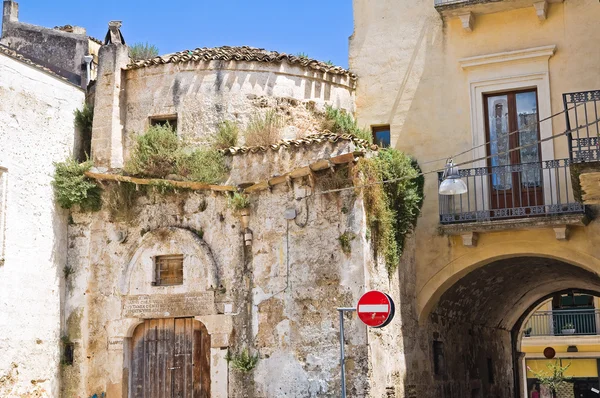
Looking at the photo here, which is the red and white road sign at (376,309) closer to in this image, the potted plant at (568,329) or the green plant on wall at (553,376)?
the potted plant at (568,329)

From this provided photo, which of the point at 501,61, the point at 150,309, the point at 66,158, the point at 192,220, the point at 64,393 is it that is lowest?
the point at 64,393

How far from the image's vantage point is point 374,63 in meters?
17.4

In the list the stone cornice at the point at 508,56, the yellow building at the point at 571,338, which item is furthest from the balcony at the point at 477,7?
the yellow building at the point at 571,338

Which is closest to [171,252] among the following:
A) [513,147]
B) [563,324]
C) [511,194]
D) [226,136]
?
[226,136]

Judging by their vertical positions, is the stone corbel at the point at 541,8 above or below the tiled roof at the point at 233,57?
above

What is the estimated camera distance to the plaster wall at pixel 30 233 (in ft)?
46.7

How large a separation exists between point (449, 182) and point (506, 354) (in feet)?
37.6

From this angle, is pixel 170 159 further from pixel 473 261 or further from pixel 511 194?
pixel 511 194

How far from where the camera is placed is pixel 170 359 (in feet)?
49.9

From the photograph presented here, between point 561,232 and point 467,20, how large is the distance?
441 centimetres

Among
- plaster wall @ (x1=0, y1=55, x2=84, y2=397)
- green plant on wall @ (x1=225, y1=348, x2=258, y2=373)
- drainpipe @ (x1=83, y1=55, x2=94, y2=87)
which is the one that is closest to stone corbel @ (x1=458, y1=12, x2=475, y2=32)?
green plant on wall @ (x1=225, y1=348, x2=258, y2=373)

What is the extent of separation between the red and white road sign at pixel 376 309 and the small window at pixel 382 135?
18.6 ft

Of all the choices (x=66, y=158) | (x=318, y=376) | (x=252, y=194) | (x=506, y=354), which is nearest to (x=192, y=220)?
(x=252, y=194)

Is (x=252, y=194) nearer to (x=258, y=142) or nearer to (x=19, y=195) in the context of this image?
(x=258, y=142)
